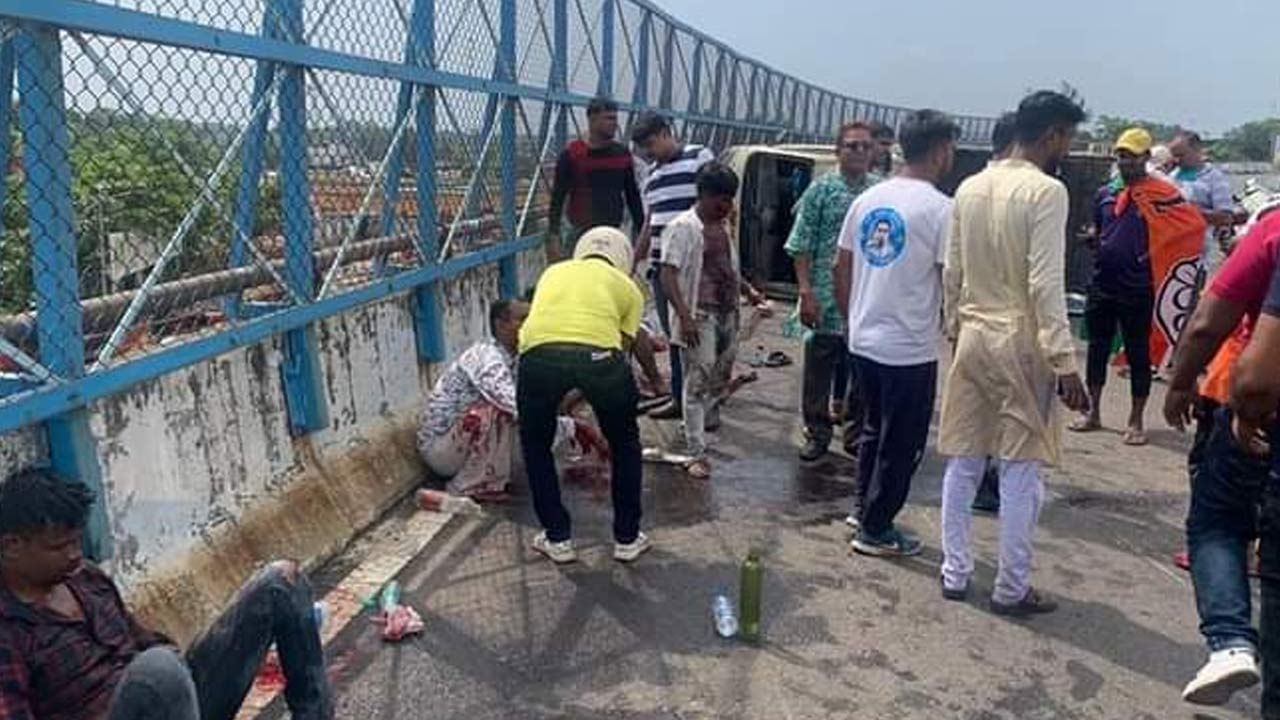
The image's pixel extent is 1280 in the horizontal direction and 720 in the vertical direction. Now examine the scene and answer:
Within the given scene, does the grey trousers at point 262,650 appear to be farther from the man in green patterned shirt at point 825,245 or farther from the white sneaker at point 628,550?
the man in green patterned shirt at point 825,245

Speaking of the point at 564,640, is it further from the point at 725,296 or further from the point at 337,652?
the point at 725,296

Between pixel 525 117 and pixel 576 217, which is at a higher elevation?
pixel 525 117

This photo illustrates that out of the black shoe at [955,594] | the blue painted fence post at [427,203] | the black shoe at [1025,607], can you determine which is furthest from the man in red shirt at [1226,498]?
the blue painted fence post at [427,203]

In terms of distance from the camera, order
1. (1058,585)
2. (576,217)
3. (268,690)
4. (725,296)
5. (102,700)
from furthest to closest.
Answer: (576,217)
(725,296)
(1058,585)
(268,690)
(102,700)

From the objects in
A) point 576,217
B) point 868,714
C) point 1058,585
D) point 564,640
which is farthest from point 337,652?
point 576,217

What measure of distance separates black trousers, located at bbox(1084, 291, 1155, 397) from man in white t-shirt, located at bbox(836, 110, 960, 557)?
2.69 metres

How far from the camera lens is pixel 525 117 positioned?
7.70m

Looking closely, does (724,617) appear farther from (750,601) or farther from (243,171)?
(243,171)

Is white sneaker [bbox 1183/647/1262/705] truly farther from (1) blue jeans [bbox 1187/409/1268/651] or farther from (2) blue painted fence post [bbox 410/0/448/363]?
(2) blue painted fence post [bbox 410/0/448/363]

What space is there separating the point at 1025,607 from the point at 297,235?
323 cm

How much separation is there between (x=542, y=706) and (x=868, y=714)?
1.03m

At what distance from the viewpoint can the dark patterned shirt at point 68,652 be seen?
231 cm

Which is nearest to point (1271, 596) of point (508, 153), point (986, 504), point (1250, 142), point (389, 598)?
point (986, 504)

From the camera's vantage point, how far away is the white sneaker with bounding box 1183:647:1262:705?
319 centimetres
